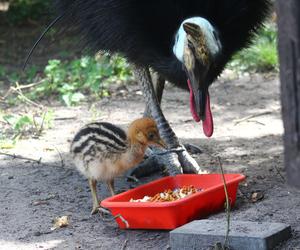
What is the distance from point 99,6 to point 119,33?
0.18 m

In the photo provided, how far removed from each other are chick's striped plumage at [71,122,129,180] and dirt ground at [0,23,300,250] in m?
0.21

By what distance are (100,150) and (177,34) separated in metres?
0.67

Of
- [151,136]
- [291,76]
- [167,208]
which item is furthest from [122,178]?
[291,76]

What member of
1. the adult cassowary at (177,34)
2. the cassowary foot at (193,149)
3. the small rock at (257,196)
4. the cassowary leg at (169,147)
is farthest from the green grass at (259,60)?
the small rock at (257,196)

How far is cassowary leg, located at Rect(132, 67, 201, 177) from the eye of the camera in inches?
157

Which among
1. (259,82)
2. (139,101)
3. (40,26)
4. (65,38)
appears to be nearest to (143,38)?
(139,101)

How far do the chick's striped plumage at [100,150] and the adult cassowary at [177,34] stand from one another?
379 millimetres

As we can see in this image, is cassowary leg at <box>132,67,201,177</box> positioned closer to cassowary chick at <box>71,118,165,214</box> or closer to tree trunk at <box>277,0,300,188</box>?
cassowary chick at <box>71,118,165,214</box>

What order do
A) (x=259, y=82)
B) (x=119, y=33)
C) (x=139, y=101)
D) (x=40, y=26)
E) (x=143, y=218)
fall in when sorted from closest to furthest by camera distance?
(x=143, y=218) < (x=119, y=33) < (x=139, y=101) < (x=259, y=82) < (x=40, y=26)

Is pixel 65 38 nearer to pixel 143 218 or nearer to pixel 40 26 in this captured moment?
pixel 40 26

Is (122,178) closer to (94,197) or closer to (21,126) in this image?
(94,197)

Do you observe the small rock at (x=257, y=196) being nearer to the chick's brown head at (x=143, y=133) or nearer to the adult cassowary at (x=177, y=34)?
the adult cassowary at (x=177, y=34)

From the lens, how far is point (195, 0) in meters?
3.78

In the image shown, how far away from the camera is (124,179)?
418 centimetres
